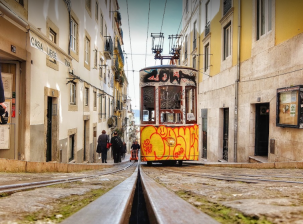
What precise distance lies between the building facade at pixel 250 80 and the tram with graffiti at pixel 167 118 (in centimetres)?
249

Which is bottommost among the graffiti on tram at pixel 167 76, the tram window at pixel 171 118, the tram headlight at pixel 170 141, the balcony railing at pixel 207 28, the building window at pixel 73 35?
the tram headlight at pixel 170 141

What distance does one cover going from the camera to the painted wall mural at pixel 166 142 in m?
8.89

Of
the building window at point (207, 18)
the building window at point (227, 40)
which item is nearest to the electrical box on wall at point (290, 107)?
the building window at point (227, 40)

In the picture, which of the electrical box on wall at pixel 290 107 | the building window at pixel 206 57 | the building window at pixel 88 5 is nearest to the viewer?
the electrical box on wall at pixel 290 107

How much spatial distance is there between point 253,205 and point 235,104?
9.38 m

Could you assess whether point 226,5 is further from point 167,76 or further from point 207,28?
point 167,76

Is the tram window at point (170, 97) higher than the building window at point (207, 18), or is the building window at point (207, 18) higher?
the building window at point (207, 18)

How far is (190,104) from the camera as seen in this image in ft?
29.7

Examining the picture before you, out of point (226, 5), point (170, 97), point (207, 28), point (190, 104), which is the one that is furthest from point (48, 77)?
point (207, 28)

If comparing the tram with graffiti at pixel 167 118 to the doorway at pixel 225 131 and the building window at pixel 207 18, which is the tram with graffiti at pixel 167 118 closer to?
the doorway at pixel 225 131

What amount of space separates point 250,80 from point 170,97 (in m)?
3.27

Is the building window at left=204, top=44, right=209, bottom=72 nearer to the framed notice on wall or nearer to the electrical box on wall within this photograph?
the electrical box on wall

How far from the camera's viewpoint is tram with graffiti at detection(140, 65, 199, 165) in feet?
29.2

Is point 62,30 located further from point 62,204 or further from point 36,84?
point 62,204
